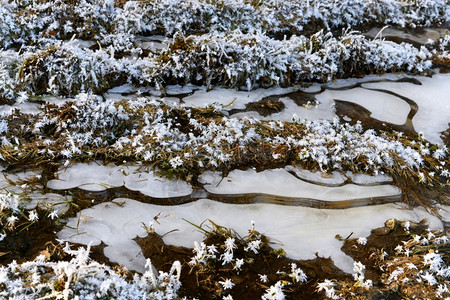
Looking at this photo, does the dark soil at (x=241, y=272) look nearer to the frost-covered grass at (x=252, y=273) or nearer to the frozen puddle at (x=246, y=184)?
the frost-covered grass at (x=252, y=273)

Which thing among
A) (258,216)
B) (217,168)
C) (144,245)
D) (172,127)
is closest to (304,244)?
(258,216)

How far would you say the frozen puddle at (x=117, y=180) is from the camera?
3590mm

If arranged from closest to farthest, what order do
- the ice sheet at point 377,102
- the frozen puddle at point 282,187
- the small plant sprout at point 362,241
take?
the small plant sprout at point 362,241 < the frozen puddle at point 282,187 < the ice sheet at point 377,102

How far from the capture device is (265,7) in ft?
20.6

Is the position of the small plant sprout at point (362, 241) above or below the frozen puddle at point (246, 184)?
below

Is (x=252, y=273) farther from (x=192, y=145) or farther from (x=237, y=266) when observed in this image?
(x=192, y=145)

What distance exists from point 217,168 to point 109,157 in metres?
1.20

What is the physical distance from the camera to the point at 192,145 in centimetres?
397

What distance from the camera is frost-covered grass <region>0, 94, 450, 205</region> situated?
381 cm

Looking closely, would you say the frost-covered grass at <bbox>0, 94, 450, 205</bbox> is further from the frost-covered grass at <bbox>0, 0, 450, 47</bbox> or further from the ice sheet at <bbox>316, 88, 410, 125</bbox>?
the frost-covered grass at <bbox>0, 0, 450, 47</bbox>

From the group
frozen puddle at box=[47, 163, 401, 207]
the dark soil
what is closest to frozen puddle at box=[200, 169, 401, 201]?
frozen puddle at box=[47, 163, 401, 207]

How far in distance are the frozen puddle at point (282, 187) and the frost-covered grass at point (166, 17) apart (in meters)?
2.92

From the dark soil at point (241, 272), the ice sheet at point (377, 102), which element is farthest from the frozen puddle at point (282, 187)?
the ice sheet at point (377, 102)

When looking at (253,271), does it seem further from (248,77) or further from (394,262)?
(248,77)
